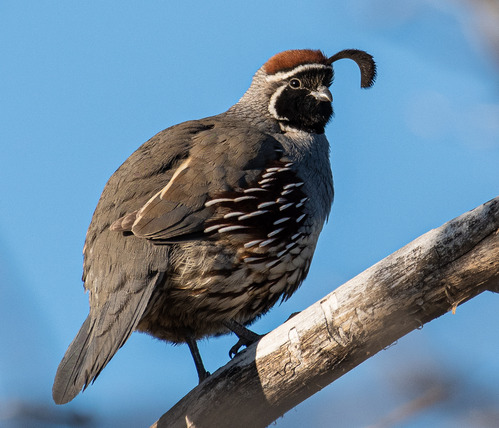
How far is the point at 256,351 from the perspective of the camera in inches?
151

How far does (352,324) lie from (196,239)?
1.36 meters

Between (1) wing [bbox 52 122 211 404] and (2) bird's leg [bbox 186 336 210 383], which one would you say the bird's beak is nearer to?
(1) wing [bbox 52 122 211 404]

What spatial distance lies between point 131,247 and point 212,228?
0.53m

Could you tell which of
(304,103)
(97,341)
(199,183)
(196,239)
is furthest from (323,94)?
(97,341)

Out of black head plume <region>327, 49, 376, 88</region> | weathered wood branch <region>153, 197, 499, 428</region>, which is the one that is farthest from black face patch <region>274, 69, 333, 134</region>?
weathered wood branch <region>153, 197, 499, 428</region>

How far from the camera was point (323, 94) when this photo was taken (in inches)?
223

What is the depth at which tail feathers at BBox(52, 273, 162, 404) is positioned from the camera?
387 cm

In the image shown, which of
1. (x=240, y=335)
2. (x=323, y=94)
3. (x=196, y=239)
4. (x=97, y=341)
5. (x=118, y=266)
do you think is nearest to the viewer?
(x=97, y=341)

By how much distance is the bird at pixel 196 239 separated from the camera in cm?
426

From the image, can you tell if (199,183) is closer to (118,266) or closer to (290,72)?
(118,266)

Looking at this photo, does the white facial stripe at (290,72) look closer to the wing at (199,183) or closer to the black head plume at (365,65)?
the black head plume at (365,65)

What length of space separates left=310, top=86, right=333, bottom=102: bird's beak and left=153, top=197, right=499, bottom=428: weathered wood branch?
2.41m

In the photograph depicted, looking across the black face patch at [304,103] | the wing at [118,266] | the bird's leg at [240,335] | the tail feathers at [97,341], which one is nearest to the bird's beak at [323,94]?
the black face patch at [304,103]

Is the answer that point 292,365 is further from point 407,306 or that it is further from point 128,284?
point 128,284
